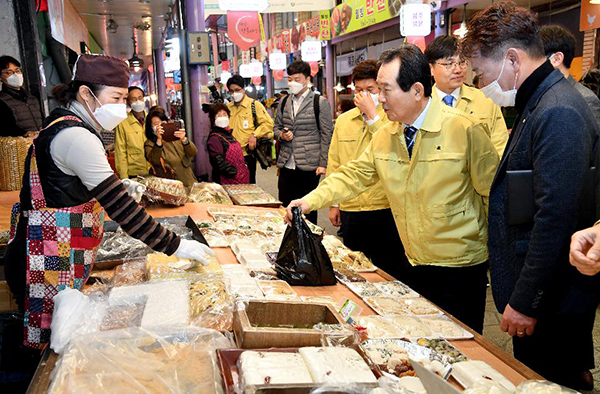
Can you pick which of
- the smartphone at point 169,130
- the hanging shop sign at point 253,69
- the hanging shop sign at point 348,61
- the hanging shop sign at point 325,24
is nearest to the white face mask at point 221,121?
the smartphone at point 169,130

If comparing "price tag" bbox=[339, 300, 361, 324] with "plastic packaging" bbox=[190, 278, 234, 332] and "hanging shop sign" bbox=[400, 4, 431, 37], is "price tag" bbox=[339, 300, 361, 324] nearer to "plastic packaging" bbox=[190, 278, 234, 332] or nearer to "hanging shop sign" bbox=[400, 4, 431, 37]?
"plastic packaging" bbox=[190, 278, 234, 332]

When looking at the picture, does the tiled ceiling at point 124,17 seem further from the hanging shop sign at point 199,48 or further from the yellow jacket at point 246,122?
the yellow jacket at point 246,122

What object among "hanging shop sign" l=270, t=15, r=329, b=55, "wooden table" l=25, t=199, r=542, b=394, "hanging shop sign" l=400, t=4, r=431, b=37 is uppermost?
"hanging shop sign" l=270, t=15, r=329, b=55

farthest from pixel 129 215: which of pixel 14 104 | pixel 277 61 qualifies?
pixel 277 61

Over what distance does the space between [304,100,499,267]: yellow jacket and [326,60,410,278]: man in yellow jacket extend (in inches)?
53.0

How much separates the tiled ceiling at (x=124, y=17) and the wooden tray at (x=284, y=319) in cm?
1046

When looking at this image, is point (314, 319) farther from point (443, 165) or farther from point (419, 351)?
point (443, 165)

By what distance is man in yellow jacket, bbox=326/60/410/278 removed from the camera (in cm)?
409

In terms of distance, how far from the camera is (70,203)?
2.17 metres

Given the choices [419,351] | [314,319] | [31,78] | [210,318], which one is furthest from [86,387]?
[31,78]

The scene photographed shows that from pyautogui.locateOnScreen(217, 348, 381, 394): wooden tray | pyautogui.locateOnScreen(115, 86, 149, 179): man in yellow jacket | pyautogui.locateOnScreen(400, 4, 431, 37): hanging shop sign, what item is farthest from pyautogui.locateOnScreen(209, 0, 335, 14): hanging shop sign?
pyautogui.locateOnScreen(217, 348, 381, 394): wooden tray

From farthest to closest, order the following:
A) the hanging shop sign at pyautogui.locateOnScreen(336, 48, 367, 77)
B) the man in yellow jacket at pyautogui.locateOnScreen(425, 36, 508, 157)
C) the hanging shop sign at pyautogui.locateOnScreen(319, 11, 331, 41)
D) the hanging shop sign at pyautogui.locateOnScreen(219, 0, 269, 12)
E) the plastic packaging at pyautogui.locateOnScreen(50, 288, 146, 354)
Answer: the hanging shop sign at pyautogui.locateOnScreen(319, 11, 331, 41), the hanging shop sign at pyautogui.locateOnScreen(336, 48, 367, 77), the hanging shop sign at pyautogui.locateOnScreen(219, 0, 269, 12), the man in yellow jacket at pyautogui.locateOnScreen(425, 36, 508, 157), the plastic packaging at pyautogui.locateOnScreen(50, 288, 146, 354)

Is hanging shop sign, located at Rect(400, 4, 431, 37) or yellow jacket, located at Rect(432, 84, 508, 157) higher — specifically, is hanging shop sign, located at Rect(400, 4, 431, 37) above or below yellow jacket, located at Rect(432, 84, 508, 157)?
above

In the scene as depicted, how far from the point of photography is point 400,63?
8.36ft
